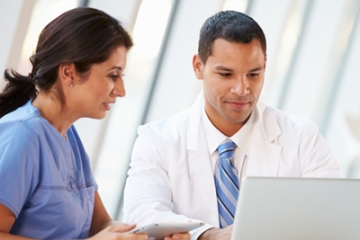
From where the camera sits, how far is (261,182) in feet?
5.22

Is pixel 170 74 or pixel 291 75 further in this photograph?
pixel 291 75

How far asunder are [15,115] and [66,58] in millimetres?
198

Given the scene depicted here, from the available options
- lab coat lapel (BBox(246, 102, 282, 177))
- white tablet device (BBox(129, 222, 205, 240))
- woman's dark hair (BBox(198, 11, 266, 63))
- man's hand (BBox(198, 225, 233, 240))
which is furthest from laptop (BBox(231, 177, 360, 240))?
→ woman's dark hair (BBox(198, 11, 266, 63))

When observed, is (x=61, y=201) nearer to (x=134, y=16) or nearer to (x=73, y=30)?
(x=73, y=30)

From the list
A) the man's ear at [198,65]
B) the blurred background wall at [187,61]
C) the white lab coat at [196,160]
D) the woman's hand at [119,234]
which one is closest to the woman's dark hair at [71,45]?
the blurred background wall at [187,61]

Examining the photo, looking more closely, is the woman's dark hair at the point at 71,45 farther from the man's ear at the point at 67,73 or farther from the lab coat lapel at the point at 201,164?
the lab coat lapel at the point at 201,164

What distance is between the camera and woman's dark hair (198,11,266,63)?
243 cm

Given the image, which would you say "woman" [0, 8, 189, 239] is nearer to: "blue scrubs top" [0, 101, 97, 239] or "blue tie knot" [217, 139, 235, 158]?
"blue scrubs top" [0, 101, 97, 239]

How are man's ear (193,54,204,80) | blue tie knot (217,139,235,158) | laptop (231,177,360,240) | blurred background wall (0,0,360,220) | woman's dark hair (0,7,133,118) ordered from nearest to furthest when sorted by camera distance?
1. laptop (231,177,360,240)
2. woman's dark hair (0,7,133,118)
3. blue tie knot (217,139,235,158)
4. man's ear (193,54,204,80)
5. blurred background wall (0,0,360,220)

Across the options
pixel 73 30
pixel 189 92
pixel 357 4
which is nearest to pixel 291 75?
pixel 357 4

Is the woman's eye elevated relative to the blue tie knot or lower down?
elevated

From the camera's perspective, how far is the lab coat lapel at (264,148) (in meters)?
2.42

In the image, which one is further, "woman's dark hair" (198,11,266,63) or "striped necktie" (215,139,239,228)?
"woman's dark hair" (198,11,266,63)

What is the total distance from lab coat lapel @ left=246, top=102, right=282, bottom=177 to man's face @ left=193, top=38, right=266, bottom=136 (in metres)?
0.07
